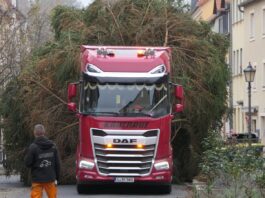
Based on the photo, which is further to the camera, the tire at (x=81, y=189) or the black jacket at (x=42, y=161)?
the tire at (x=81, y=189)

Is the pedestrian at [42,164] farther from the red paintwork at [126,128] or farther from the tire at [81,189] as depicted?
the tire at [81,189]

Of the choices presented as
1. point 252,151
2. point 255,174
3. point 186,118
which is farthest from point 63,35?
point 255,174

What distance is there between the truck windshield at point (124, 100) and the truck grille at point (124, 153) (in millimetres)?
507

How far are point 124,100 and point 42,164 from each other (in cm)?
546

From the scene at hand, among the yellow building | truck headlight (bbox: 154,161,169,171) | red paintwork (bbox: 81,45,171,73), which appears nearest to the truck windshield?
red paintwork (bbox: 81,45,171,73)

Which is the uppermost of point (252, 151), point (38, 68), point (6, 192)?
point (38, 68)

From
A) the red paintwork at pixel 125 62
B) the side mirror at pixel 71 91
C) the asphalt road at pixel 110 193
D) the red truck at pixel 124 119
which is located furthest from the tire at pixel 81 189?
the red paintwork at pixel 125 62

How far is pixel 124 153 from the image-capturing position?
19859 millimetres

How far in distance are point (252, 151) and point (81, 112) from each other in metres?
4.47

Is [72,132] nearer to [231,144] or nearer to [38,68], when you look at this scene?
[38,68]

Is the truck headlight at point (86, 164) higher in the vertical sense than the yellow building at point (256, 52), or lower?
lower

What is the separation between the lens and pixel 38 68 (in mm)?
25438

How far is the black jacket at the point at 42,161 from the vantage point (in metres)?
15.0

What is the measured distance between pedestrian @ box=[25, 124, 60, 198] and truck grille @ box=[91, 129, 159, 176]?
185 inches
